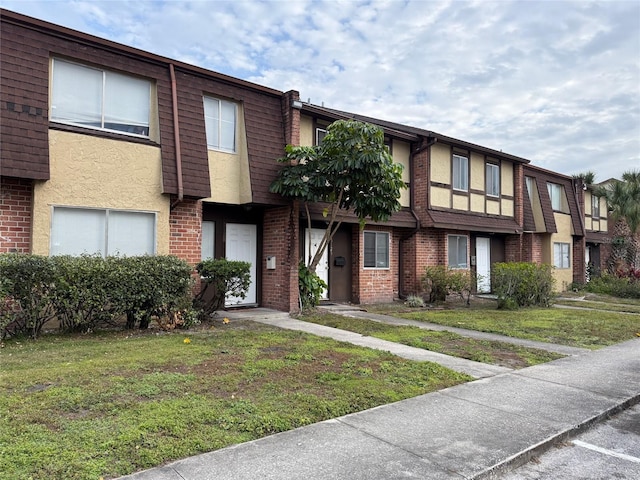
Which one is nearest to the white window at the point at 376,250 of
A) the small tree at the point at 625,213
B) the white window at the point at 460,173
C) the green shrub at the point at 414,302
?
the green shrub at the point at 414,302

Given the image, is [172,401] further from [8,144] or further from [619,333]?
[619,333]

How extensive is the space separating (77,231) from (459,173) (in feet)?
42.0

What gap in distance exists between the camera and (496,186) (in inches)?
720

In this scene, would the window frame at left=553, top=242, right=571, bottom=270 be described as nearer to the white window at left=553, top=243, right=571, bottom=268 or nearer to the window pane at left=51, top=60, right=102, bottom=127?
the white window at left=553, top=243, right=571, bottom=268

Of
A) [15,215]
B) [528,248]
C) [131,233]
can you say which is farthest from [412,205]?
[15,215]

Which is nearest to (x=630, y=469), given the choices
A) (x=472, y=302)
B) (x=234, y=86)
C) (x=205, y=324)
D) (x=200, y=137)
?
(x=205, y=324)

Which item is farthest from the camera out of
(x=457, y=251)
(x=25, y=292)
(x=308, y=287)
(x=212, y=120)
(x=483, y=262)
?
(x=483, y=262)

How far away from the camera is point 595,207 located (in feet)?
86.6

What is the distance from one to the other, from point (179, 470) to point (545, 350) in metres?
6.85

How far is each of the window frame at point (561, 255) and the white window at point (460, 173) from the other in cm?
765

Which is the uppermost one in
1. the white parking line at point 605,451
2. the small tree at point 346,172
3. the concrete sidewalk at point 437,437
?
the small tree at point 346,172

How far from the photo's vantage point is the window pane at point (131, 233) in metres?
8.91

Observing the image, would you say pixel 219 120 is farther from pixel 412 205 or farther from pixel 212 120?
pixel 412 205

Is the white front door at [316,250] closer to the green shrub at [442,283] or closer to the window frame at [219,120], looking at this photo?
the window frame at [219,120]
